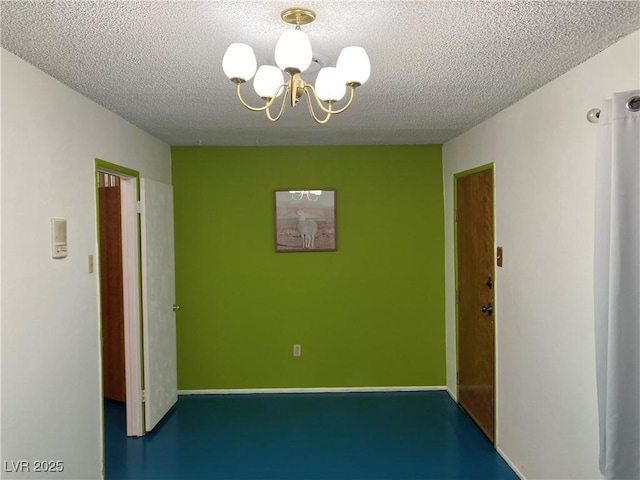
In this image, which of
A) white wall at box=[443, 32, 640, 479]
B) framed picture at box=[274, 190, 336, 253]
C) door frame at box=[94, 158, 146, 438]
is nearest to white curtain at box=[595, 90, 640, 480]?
white wall at box=[443, 32, 640, 479]

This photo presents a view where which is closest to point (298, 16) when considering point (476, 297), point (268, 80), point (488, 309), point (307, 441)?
point (268, 80)

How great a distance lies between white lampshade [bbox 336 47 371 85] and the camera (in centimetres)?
155

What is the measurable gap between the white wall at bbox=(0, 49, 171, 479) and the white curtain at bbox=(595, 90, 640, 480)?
240 cm

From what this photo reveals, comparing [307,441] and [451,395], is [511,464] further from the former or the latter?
[307,441]

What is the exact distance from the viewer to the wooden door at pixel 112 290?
161 inches

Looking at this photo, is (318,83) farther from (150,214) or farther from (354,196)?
(354,196)

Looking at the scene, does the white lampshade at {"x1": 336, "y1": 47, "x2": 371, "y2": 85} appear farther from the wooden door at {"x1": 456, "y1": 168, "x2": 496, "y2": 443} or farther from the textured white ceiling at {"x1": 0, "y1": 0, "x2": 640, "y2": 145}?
the wooden door at {"x1": 456, "y1": 168, "x2": 496, "y2": 443}

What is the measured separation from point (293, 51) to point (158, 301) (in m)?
2.81

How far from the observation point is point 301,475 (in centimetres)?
298

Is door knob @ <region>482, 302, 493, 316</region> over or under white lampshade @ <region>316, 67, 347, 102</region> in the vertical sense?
under

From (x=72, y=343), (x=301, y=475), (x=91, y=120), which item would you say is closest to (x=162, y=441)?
(x=301, y=475)

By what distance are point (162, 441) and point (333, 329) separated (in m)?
1.76

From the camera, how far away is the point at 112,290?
13.6 feet

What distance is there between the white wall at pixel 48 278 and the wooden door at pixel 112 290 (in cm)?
129
